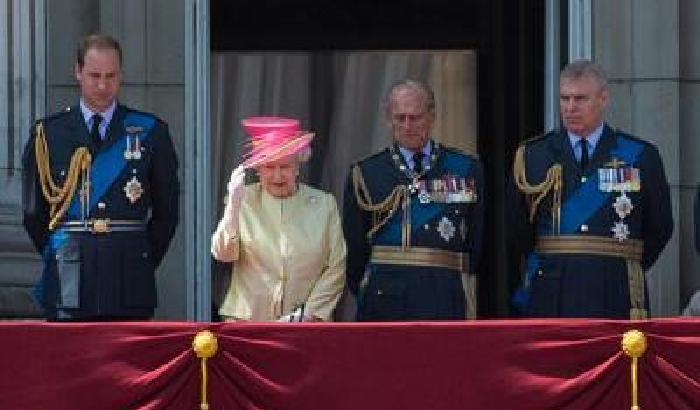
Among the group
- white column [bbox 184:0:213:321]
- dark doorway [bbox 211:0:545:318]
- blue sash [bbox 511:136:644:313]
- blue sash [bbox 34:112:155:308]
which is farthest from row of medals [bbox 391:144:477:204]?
dark doorway [bbox 211:0:545:318]

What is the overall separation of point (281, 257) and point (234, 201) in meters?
0.31

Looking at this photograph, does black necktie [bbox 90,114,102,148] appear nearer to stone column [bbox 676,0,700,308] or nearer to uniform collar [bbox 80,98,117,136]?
uniform collar [bbox 80,98,117,136]

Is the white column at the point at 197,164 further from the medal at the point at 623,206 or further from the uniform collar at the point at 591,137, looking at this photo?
the medal at the point at 623,206

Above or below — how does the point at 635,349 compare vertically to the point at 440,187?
below

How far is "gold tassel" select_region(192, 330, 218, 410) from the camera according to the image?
8227 millimetres

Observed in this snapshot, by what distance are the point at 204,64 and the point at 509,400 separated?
137 inches

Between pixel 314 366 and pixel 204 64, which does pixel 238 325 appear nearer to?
pixel 314 366

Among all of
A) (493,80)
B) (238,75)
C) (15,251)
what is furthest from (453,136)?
(15,251)

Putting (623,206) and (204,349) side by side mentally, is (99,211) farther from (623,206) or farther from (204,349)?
(623,206)

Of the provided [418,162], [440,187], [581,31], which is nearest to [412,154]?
[418,162]

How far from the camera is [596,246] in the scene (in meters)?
9.31

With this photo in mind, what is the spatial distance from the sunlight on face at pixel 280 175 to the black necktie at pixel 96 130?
72 cm

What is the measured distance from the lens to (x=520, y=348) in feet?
27.2

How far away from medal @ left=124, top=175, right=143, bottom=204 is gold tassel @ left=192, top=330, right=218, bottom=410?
1223 millimetres
